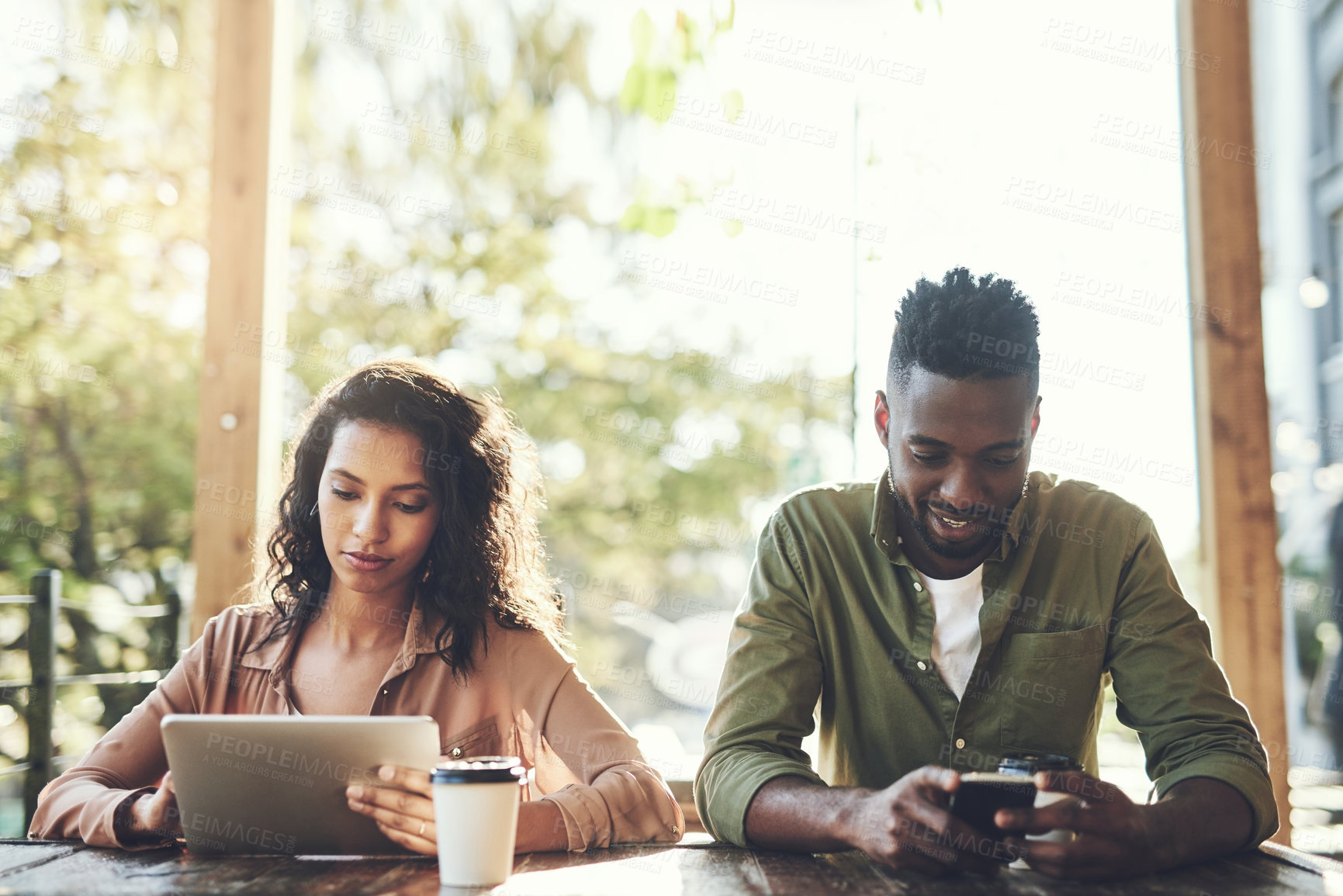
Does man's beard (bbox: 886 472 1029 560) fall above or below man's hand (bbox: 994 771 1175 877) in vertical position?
above

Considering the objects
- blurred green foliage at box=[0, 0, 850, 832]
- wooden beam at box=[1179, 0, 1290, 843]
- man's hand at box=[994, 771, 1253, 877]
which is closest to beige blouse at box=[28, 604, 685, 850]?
man's hand at box=[994, 771, 1253, 877]

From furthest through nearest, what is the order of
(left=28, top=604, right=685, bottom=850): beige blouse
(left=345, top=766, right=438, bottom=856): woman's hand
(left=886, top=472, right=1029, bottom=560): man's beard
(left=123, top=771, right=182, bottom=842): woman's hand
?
1. (left=886, top=472, right=1029, bottom=560): man's beard
2. (left=28, top=604, right=685, bottom=850): beige blouse
3. (left=123, top=771, right=182, bottom=842): woman's hand
4. (left=345, top=766, right=438, bottom=856): woman's hand

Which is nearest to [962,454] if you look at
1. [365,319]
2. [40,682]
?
[40,682]

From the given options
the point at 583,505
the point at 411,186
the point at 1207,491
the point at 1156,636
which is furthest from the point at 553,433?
the point at 1156,636

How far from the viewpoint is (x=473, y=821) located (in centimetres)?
118

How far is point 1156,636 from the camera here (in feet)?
5.52

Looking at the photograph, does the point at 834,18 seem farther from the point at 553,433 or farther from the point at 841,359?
the point at 553,433

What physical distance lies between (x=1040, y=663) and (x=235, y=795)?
1.24 m

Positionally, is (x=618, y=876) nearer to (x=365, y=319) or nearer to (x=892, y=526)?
(x=892, y=526)

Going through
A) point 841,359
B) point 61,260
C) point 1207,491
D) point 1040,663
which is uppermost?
point 61,260

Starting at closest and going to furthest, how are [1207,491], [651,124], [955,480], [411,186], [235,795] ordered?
1. [235,795]
2. [955,480]
3. [1207,491]
4. [651,124]
5. [411,186]

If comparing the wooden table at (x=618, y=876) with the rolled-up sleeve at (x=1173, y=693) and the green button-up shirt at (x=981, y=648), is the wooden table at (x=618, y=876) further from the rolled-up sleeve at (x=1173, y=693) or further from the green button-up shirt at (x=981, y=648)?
the green button-up shirt at (x=981, y=648)

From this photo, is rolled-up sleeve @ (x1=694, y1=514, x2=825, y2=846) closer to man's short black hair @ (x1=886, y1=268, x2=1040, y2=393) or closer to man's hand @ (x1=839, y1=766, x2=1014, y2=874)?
man's hand @ (x1=839, y1=766, x2=1014, y2=874)

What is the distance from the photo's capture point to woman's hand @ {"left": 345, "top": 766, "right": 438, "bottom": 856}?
1.29 metres
